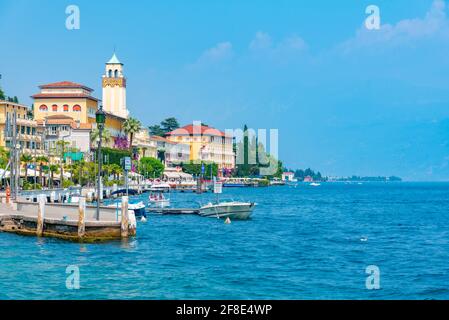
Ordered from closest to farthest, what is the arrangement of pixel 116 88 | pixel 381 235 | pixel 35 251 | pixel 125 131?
pixel 35 251 < pixel 381 235 < pixel 125 131 < pixel 116 88

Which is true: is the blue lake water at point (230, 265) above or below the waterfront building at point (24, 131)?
below

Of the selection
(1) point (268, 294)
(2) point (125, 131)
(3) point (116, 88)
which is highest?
(3) point (116, 88)

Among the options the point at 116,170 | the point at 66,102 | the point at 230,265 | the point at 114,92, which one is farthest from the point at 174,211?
the point at 114,92

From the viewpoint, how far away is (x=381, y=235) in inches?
2089

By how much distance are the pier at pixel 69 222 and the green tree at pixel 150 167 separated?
12725 centimetres

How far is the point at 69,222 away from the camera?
39375 mm

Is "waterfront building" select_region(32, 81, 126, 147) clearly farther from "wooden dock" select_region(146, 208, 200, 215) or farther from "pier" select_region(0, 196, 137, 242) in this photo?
"pier" select_region(0, 196, 137, 242)

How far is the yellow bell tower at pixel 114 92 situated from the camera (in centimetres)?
18575

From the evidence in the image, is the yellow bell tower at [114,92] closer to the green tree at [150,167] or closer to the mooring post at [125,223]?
the green tree at [150,167]

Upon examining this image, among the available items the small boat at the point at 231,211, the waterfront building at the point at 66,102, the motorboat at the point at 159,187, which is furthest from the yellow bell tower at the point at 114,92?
the small boat at the point at 231,211

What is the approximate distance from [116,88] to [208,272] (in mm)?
158976

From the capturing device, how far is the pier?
38.5 meters

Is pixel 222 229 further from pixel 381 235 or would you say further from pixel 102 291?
pixel 102 291
